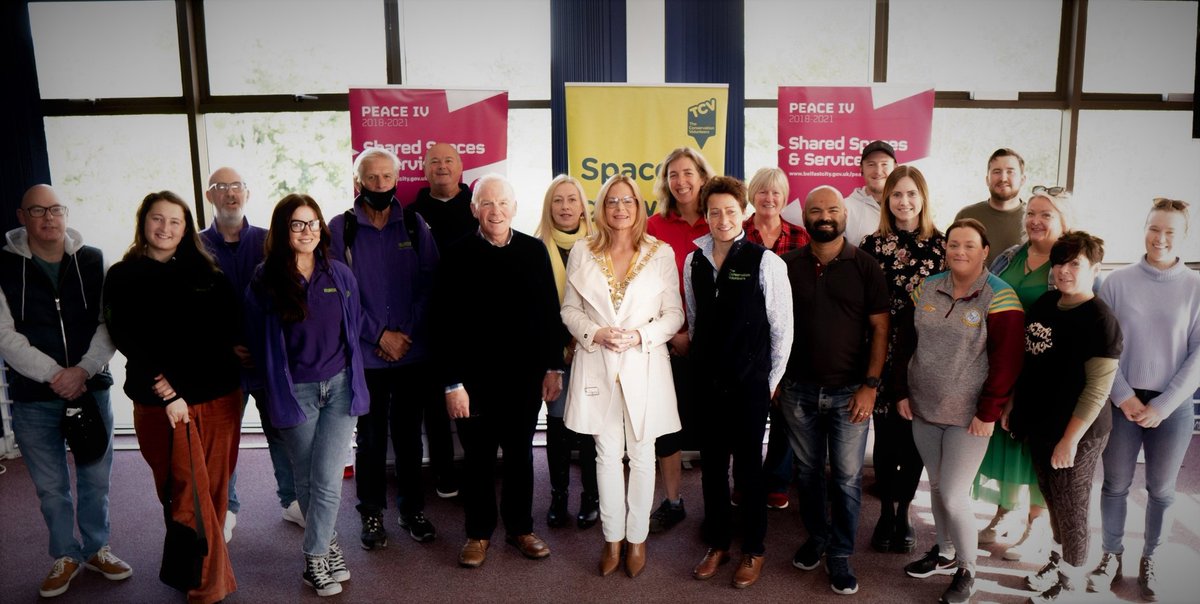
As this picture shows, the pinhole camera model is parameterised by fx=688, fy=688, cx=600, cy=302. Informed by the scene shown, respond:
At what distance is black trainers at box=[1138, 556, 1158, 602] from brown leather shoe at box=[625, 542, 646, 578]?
2005mm

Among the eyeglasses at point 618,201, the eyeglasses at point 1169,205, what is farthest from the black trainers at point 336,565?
the eyeglasses at point 1169,205

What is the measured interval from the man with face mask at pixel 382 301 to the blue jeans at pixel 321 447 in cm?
33

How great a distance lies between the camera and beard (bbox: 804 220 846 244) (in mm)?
2730

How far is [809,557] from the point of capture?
303 centimetres

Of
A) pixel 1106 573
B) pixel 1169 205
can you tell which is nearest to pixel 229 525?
pixel 1106 573

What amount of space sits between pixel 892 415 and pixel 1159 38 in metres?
4.21

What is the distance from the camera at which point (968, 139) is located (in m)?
5.09

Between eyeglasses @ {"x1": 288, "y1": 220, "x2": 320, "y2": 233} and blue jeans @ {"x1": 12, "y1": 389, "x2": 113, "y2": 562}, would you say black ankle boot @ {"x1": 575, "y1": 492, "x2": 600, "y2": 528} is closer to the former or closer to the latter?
eyeglasses @ {"x1": 288, "y1": 220, "x2": 320, "y2": 233}

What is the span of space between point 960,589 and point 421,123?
3.83 meters

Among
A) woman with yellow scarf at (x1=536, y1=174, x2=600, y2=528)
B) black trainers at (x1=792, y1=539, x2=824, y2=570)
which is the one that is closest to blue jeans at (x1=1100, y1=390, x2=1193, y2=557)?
black trainers at (x1=792, y1=539, x2=824, y2=570)

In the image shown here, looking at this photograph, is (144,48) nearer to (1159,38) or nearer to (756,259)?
(756,259)

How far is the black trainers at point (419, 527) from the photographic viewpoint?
3363 mm

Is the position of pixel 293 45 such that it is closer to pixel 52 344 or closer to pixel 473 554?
pixel 52 344

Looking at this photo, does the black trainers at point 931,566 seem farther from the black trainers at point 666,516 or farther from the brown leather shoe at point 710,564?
the black trainers at point 666,516
